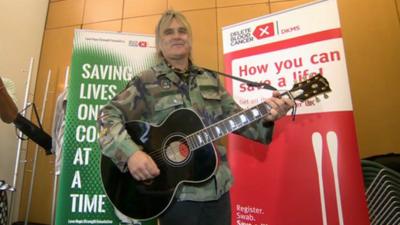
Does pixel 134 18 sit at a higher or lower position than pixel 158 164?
higher

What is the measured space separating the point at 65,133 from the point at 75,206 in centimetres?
50

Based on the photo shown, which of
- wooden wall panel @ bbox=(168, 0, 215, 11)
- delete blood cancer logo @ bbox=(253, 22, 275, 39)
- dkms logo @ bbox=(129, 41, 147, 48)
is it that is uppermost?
wooden wall panel @ bbox=(168, 0, 215, 11)

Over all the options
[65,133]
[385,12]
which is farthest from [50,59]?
[385,12]

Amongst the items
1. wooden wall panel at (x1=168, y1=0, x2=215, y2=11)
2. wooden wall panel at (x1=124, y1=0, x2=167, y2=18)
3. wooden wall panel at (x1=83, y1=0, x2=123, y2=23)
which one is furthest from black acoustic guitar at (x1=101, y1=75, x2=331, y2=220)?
wooden wall panel at (x1=83, y1=0, x2=123, y2=23)

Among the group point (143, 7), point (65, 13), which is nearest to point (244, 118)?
point (143, 7)

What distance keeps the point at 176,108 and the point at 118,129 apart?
25 centimetres

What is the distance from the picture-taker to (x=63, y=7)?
3.37 m

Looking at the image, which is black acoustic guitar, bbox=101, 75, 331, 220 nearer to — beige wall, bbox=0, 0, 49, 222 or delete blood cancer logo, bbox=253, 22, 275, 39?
delete blood cancer logo, bbox=253, 22, 275, 39

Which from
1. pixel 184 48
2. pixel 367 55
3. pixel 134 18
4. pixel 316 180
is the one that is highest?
pixel 134 18

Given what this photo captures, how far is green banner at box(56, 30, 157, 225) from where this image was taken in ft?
6.39

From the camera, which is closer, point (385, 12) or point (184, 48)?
point (184, 48)

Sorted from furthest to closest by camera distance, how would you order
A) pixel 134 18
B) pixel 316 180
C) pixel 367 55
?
1. pixel 134 18
2. pixel 367 55
3. pixel 316 180

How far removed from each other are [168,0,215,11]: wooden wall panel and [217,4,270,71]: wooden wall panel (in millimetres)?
127

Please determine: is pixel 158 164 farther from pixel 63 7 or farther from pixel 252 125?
pixel 63 7
